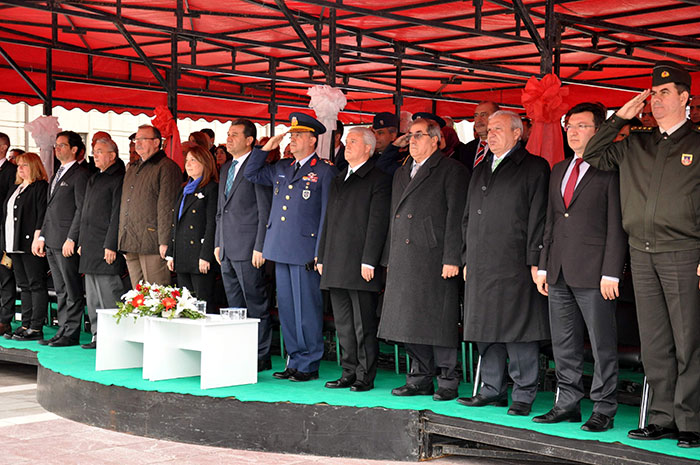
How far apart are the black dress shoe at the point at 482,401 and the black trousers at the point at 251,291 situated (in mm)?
1754

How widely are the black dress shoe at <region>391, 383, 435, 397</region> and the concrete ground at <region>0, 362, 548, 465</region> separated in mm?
477

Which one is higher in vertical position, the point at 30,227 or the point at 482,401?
the point at 30,227

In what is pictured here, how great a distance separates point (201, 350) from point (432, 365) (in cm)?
145

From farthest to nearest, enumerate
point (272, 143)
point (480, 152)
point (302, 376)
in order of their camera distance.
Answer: point (272, 143) < point (480, 152) < point (302, 376)

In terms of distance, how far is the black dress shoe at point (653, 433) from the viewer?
4363 millimetres

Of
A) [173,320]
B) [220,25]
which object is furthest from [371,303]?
[220,25]

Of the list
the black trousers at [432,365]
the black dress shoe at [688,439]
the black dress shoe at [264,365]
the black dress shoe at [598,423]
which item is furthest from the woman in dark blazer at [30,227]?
the black dress shoe at [688,439]

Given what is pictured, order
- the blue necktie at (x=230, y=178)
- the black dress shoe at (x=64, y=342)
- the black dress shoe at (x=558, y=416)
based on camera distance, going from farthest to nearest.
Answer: the black dress shoe at (x=64, y=342) → the blue necktie at (x=230, y=178) → the black dress shoe at (x=558, y=416)

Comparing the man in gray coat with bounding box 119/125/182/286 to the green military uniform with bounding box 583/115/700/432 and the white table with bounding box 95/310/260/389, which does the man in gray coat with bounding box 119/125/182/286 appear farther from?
the green military uniform with bounding box 583/115/700/432

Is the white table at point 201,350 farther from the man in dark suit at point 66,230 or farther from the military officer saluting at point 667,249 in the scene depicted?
the military officer saluting at point 667,249

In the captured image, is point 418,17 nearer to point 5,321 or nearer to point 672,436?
point 5,321

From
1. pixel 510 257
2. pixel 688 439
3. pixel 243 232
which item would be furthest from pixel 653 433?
pixel 243 232

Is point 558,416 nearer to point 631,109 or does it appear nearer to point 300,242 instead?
point 631,109

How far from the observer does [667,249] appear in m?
4.29
